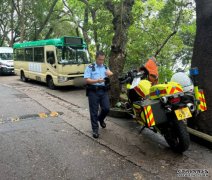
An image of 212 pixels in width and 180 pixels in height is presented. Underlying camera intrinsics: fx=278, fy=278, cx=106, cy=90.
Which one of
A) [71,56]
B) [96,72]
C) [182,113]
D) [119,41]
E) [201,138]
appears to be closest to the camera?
[182,113]

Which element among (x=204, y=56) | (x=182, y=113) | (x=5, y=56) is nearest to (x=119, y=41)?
(x=204, y=56)

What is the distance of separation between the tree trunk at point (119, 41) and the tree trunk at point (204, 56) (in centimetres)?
266

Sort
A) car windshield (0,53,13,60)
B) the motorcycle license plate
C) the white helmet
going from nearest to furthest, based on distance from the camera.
Result: the motorcycle license plate → the white helmet → car windshield (0,53,13,60)

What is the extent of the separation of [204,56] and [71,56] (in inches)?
321

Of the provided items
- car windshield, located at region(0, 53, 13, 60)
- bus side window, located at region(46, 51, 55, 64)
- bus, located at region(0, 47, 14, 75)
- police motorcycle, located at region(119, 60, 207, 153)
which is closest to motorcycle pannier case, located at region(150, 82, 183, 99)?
police motorcycle, located at region(119, 60, 207, 153)

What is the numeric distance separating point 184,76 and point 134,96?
1215mm

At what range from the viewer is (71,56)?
12703 millimetres

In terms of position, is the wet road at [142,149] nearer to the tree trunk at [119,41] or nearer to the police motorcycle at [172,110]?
the police motorcycle at [172,110]

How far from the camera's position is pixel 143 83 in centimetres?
557

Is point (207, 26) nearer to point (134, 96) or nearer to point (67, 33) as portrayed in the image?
point (134, 96)

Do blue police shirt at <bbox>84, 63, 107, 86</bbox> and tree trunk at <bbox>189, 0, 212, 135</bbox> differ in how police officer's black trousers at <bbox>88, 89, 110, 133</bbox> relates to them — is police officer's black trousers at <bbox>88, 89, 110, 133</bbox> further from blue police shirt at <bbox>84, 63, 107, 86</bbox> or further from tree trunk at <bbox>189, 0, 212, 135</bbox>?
tree trunk at <bbox>189, 0, 212, 135</bbox>

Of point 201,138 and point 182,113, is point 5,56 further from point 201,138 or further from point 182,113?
point 182,113

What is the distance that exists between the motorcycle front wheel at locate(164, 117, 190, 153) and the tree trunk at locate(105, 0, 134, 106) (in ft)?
10.7

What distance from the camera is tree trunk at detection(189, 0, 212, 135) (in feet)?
17.3
